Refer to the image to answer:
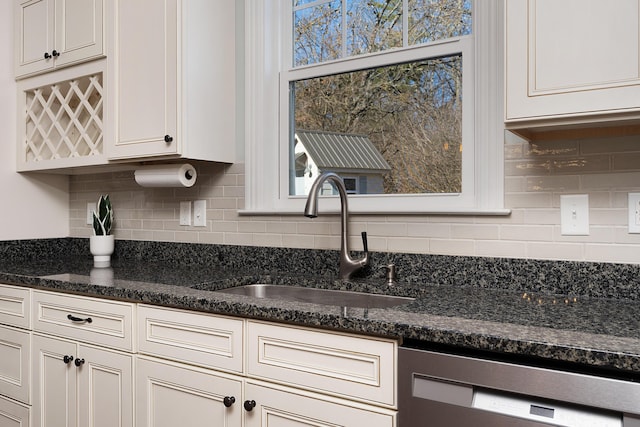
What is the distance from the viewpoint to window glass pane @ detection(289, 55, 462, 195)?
195 centimetres

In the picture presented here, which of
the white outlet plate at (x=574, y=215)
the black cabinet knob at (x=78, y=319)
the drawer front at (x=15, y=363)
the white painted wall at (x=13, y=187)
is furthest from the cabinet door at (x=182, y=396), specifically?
the white painted wall at (x=13, y=187)

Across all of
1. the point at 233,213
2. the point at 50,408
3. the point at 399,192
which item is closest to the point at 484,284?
the point at 399,192

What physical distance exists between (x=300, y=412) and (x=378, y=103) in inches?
48.5

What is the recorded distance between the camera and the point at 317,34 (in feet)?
7.47

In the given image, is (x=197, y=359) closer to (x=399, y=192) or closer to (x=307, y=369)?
(x=307, y=369)

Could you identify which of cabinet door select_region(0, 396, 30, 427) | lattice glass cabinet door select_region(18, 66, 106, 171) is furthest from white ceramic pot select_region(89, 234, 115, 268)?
cabinet door select_region(0, 396, 30, 427)

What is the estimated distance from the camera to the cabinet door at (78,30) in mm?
2352

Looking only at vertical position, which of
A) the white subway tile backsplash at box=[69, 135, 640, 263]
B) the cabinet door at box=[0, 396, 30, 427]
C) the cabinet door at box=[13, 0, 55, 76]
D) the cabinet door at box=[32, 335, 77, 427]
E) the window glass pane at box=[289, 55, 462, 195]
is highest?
the cabinet door at box=[13, 0, 55, 76]

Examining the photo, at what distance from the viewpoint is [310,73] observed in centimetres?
226

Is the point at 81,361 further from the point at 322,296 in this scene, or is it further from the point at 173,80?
the point at 173,80

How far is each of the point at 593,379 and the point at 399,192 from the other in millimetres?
1130

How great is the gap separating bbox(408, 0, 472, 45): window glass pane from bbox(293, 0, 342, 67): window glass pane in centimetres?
33

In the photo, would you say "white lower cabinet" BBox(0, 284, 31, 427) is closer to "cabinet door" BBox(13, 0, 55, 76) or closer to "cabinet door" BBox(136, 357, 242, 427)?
"cabinet door" BBox(136, 357, 242, 427)

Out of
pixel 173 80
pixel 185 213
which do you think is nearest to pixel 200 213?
pixel 185 213
